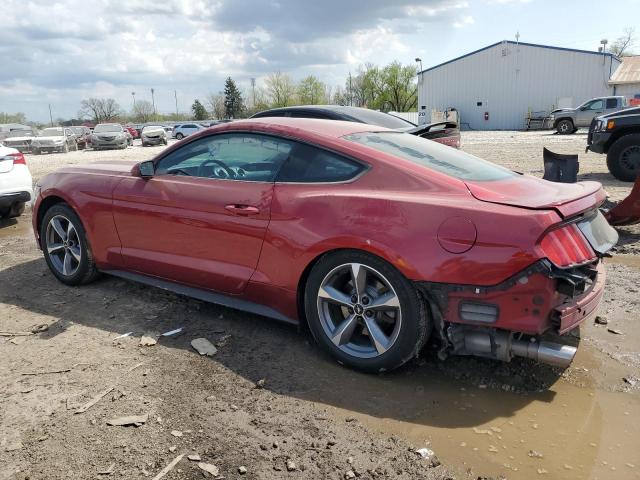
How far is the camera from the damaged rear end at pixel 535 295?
263cm

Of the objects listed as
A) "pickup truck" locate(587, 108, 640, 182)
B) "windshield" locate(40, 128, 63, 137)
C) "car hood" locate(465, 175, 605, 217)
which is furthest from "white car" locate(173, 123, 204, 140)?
"car hood" locate(465, 175, 605, 217)

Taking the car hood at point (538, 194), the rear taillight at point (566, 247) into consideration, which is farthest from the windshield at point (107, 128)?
the rear taillight at point (566, 247)

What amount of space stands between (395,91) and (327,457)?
7998cm

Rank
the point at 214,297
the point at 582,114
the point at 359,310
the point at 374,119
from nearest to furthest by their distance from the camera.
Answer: the point at 359,310
the point at 214,297
the point at 374,119
the point at 582,114

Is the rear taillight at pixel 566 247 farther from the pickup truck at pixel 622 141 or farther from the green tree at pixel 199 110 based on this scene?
the green tree at pixel 199 110

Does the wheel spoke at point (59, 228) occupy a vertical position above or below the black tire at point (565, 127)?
above

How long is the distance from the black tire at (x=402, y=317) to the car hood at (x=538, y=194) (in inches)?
25.2

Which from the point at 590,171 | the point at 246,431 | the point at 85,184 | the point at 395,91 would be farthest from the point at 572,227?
the point at 395,91

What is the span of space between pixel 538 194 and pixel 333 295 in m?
1.32

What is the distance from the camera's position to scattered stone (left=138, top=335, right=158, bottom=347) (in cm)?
361

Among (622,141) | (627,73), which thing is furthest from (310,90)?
(622,141)

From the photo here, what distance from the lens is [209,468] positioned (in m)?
2.39

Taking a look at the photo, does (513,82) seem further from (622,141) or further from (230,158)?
(230,158)

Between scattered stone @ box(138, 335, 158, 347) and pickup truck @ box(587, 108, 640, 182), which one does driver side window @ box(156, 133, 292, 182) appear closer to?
scattered stone @ box(138, 335, 158, 347)
